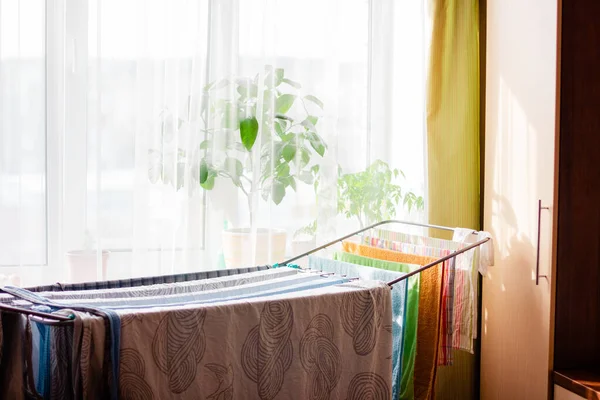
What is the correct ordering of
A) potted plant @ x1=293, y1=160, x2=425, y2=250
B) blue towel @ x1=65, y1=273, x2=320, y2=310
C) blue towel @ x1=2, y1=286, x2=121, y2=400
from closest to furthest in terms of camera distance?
blue towel @ x1=2, y1=286, x2=121, y2=400 → blue towel @ x1=65, y1=273, x2=320, y2=310 → potted plant @ x1=293, y1=160, x2=425, y2=250

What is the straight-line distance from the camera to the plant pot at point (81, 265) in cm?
267

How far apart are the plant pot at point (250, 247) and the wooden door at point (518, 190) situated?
92 cm

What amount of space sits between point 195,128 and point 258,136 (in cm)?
26

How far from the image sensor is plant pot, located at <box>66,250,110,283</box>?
2670 millimetres

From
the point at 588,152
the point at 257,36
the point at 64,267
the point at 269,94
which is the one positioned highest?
the point at 257,36

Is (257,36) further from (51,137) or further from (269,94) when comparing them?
(51,137)

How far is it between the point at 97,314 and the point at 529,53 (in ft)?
6.44

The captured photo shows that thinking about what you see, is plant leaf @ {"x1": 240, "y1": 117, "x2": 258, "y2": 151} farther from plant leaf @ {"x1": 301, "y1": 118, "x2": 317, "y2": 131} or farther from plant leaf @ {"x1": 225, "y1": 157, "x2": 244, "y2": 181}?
plant leaf @ {"x1": 301, "y1": 118, "x2": 317, "y2": 131}

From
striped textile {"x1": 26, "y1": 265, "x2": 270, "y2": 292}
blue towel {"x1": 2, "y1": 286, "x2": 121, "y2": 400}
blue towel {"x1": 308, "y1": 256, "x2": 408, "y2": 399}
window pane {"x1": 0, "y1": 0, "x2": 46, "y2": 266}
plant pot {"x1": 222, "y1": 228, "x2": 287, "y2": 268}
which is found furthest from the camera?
plant pot {"x1": 222, "y1": 228, "x2": 287, "y2": 268}

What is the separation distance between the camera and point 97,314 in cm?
163

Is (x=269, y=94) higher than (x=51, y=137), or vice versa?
(x=269, y=94)

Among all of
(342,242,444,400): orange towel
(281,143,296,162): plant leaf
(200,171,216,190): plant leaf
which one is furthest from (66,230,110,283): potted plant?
(342,242,444,400): orange towel

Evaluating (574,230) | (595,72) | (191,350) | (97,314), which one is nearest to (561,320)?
(574,230)

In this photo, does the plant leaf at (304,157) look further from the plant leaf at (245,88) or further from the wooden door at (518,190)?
the wooden door at (518,190)
